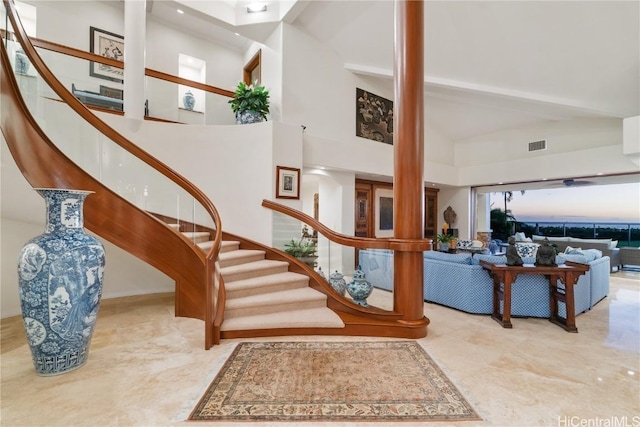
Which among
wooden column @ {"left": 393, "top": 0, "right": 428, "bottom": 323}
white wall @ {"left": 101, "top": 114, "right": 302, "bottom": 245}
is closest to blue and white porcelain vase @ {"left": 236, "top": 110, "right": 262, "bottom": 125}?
white wall @ {"left": 101, "top": 114, "right": 302, "bottom": 245}

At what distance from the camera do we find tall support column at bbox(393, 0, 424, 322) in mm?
3234

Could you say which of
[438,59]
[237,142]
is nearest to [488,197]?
[438,59]

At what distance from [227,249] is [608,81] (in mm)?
7295

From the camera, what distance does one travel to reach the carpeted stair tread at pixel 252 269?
147 inches

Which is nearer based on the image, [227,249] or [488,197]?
[227,249]

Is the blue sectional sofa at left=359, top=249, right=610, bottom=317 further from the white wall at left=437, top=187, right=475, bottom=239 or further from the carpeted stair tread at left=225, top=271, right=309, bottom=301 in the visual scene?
the white wall at left=437, top=187, right=475, bottom=239

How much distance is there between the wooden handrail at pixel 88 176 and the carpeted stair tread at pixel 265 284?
15.1 inches

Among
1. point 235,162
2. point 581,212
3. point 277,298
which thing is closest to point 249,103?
point 235,162

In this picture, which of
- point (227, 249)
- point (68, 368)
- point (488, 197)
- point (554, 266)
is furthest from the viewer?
point (488, 197)

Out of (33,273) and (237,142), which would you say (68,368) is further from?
(237,142)

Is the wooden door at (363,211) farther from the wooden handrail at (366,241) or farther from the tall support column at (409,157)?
the tall support column at (409,157)

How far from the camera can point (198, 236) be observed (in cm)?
398

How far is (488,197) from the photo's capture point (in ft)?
31.2

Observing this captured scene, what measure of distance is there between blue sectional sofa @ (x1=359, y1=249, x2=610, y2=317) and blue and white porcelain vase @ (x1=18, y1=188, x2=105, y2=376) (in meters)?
Result: 2.80
